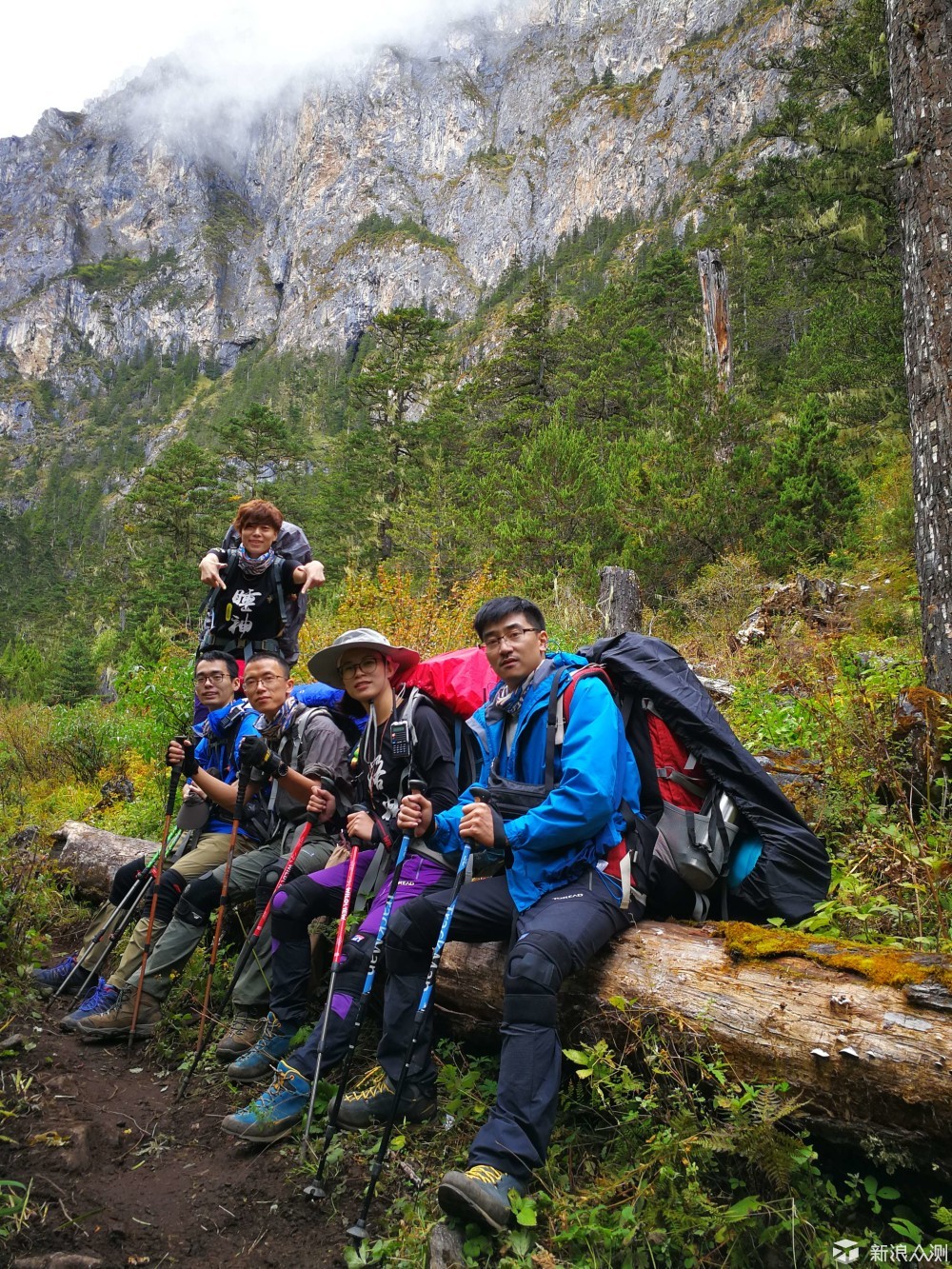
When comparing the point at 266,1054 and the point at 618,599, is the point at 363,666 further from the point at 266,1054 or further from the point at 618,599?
the point at 618,599

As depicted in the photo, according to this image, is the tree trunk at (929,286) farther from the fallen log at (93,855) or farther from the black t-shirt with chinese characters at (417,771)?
the fallen log at (93,855)

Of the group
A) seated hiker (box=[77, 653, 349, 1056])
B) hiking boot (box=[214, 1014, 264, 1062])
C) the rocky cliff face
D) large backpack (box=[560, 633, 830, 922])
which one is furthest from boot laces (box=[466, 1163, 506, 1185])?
the rocky cliff face

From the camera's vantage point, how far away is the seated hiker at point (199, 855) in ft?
13.1

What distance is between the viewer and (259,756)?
11.5ft

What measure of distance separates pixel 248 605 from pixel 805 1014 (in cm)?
374

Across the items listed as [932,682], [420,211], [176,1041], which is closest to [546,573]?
[932,682]

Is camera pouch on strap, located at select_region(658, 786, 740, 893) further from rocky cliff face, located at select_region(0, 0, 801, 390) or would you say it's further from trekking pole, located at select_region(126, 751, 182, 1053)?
rocky cliff face, located at select_region(0, 0, 801, 390)

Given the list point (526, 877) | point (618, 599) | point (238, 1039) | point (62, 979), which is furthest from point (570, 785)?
point (618, 599)

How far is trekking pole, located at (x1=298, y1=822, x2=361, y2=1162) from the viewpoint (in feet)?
8.86

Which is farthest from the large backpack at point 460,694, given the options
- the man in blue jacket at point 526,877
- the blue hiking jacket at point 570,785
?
the blue hiking jacket at point 570,785

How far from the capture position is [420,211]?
122m

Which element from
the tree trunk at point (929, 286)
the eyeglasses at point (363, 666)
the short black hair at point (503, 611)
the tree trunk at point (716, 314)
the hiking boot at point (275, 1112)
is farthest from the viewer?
the tree trunk at point (716, 314)

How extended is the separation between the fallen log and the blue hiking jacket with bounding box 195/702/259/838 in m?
1.25

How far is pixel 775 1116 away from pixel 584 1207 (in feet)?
→ 2.14
